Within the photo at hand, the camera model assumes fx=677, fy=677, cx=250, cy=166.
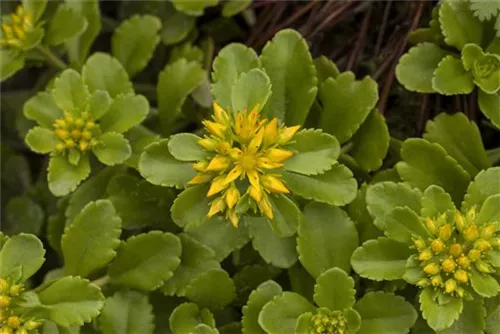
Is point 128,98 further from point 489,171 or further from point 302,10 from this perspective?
point 489,171

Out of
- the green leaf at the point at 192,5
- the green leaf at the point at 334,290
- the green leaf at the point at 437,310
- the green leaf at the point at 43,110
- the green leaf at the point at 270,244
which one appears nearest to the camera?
the green leaf at the point at 437,310

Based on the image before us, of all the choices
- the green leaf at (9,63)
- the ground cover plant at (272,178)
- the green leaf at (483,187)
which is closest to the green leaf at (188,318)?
the ground cover plant at (272,178)

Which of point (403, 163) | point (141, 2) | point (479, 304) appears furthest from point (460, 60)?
point (141, 2)

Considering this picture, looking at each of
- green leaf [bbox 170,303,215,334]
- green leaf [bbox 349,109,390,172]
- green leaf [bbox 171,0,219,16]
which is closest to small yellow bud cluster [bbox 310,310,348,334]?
green leaf [bbox 170,303,215,334]

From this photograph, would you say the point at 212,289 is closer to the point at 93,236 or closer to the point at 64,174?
the point at 93,236

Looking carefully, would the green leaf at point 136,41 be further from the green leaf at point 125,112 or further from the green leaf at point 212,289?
the green leaf at point 212,289

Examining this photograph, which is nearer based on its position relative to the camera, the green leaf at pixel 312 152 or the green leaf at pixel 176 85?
the green leaf at pixel 312 152
